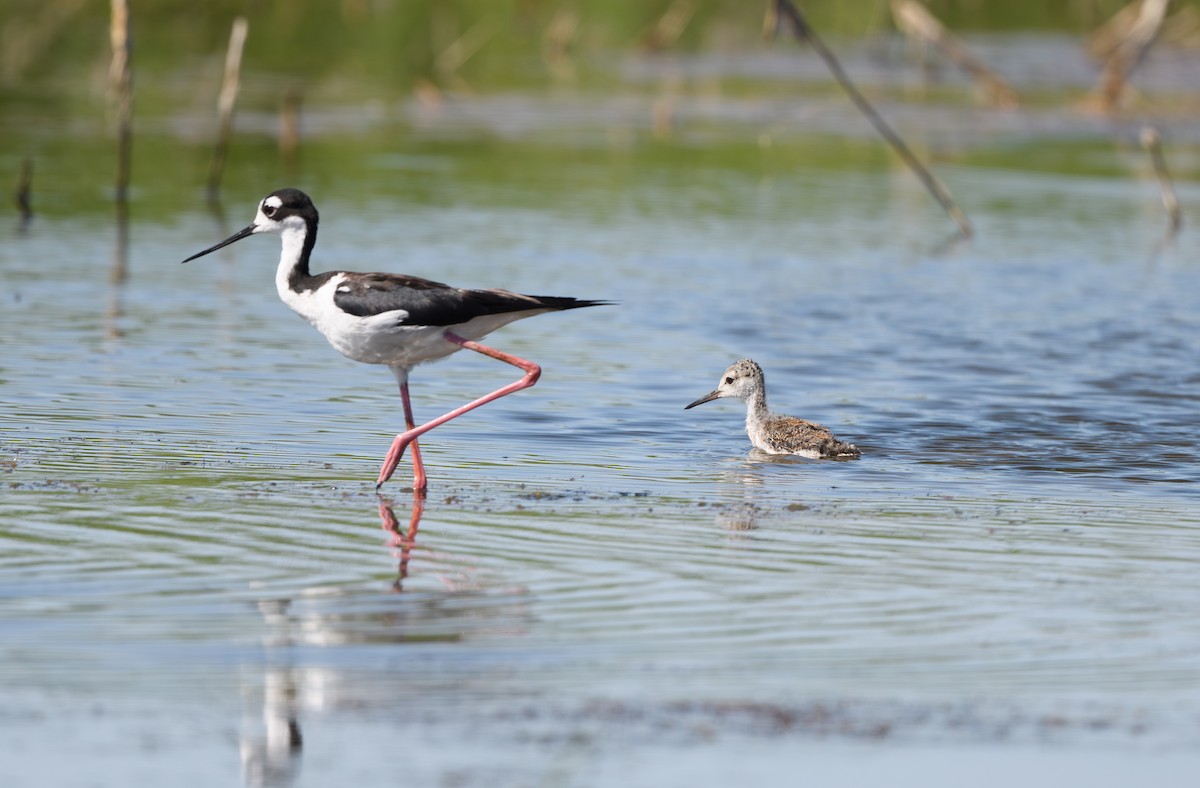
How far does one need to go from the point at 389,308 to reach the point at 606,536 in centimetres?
190

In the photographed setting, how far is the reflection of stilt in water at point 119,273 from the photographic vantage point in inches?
584

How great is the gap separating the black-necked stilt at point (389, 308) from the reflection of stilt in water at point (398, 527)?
0.33 metres

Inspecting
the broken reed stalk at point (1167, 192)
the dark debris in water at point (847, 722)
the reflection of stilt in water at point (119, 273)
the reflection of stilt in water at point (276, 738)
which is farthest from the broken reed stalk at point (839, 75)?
the reflection of stilt in water at point (276, 738)

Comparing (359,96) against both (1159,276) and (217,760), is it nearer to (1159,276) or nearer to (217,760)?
(1159,276)

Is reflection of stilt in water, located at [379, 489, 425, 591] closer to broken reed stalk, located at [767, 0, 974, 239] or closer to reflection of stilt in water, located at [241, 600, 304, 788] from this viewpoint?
reflection of stilt in water, located at [241, 600, 304, 788]

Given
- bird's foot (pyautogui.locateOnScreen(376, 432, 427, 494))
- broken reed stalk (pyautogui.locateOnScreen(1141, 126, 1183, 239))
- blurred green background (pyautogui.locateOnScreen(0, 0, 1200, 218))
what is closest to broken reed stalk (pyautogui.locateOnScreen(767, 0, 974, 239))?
blurred green background (pyautogui.locateOnScreen(0, 0, 1200, 218))

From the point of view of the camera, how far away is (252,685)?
21.2 ft

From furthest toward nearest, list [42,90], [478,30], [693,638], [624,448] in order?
[478,30] < [42,90] < [624,448] < [693,638]

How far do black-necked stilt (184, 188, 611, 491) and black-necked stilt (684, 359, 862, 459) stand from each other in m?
1.78

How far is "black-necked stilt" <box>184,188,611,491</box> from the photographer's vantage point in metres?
9.86

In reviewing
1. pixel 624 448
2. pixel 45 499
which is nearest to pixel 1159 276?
pixel 624 448

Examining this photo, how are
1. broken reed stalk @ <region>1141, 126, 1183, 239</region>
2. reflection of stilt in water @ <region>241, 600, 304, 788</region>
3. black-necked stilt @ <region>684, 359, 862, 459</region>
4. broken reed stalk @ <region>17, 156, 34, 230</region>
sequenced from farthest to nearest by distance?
1. broken reed stalk @ <region>1141, 126, 1183, 239</region>
2. broken reed stalk @ <region>17, 156, 34, 230</region>
3. black-necked stilt @ <region>684, 359, 862, 459</region>
4. reflection of stilt in water @ <region>241, 600, 304, 788</region>

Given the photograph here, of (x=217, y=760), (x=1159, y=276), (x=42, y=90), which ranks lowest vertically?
(x=217, y=760)

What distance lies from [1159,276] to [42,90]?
59.8ft
